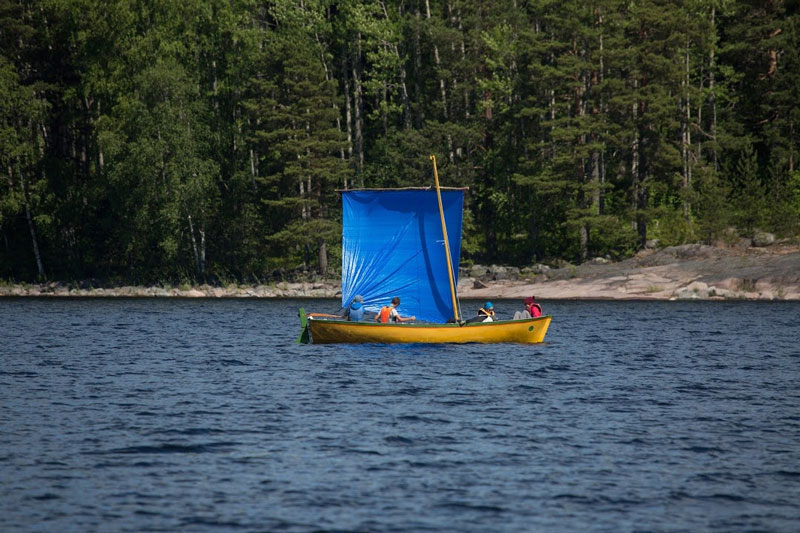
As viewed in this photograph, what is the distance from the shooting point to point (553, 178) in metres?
79.3

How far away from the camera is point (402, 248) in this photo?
40.3m

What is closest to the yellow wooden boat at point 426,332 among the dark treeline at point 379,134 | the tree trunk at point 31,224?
the dark treeline at point 379,134

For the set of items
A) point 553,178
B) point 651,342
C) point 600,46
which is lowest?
point 651,342

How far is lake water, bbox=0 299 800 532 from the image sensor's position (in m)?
16.5

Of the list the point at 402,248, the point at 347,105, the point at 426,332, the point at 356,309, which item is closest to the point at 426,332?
the point at 426,332

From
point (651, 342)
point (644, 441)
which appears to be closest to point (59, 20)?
point (651, 342)

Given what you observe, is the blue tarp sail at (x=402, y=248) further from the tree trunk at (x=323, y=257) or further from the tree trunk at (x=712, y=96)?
the tree trunk at (x=712, y=96)

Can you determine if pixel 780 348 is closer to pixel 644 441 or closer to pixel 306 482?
pixel 644 441

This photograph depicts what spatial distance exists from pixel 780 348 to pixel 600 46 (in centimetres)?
4468

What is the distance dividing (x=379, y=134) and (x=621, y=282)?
30499 mm

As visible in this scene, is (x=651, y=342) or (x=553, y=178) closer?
(x=651, y=342)

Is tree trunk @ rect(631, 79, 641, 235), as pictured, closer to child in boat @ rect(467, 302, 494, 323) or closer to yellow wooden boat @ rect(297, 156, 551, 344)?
child in boat @ rect(467, 302, 494, 323)

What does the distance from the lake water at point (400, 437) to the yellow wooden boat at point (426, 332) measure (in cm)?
60

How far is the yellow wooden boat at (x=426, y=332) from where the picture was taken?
127 ft
